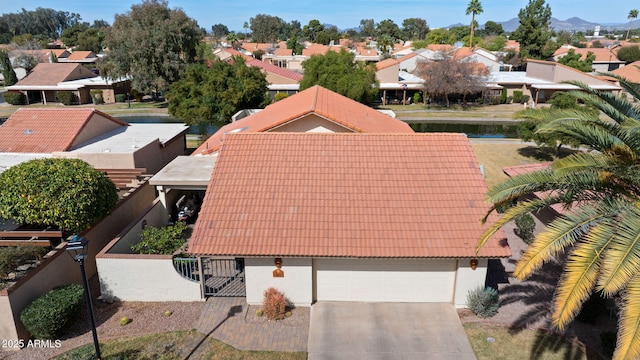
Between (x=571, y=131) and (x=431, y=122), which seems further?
(x=431, y=122)

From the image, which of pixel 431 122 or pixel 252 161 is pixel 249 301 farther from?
pixel 431 122

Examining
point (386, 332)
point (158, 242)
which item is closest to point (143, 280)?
point (158, 242)

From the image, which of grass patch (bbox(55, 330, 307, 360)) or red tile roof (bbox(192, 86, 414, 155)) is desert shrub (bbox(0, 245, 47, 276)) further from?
red tile roof (bbox(192, 86, 414, 155))

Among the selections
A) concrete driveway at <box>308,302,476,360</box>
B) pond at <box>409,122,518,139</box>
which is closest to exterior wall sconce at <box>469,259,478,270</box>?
concrete driveway at <box>308,302,476,360</box>

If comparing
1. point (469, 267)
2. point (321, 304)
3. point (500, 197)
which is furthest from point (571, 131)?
point (321, 304)

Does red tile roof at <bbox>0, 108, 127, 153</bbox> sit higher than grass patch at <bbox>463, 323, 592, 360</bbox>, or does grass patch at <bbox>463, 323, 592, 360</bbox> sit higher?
red tile roof at <bbox>0, 108, 127, 153</bbox>

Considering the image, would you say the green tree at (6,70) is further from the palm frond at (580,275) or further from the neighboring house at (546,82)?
the palm frond at (580,275)
